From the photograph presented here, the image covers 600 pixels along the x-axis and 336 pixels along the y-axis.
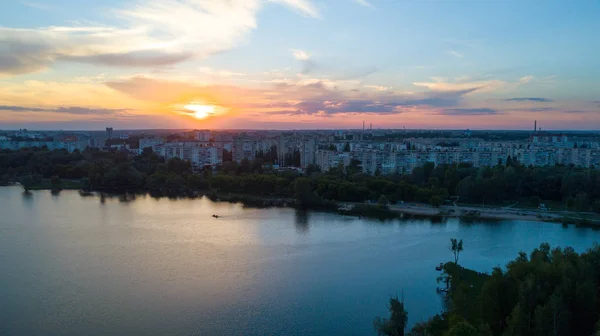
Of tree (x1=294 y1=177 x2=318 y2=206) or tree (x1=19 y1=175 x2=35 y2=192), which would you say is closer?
tree (x1=294 y1=177 x2=318 y2=206)

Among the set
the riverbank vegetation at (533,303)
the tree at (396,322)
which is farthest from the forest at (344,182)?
the tree at (396,322)

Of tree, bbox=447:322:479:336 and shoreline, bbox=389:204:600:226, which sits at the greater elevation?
tree, bbox=447:322:479:336

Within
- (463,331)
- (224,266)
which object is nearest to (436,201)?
(224,266)

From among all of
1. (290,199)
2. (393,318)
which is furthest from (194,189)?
(393,318)

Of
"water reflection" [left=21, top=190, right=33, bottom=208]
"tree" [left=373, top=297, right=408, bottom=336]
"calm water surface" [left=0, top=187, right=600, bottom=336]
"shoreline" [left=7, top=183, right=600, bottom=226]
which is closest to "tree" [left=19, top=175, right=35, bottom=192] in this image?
"water reflection" [left=21, top=190, right=33, bottom=208]

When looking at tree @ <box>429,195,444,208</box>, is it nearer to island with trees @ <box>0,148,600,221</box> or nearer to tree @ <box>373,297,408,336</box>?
island with trees @ <box>0,148,600,221</box>

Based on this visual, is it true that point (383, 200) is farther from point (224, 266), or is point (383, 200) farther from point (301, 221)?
point (224, 266)
